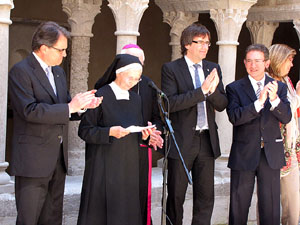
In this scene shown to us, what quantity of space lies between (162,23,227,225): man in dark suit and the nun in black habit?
528 millimetres

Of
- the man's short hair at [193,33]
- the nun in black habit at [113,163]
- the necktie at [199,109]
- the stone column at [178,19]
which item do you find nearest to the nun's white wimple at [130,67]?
the nun in black habit at [113,163]

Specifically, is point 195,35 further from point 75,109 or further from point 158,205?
point 158,205

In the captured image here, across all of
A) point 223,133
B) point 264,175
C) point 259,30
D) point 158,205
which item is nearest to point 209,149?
point 264,175

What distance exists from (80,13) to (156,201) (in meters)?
2.89

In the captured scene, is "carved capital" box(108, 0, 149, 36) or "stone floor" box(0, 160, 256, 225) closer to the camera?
"stone floor" box(0, 160, 256, 225)

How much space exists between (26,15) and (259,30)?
13.9ft

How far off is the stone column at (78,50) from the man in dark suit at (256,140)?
9.62ft

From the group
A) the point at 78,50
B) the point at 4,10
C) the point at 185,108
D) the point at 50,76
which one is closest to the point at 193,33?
the point at 185,108

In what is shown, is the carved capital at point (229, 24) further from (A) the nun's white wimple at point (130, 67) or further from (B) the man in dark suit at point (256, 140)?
(A) the nun's white wimple at point (130, 67)

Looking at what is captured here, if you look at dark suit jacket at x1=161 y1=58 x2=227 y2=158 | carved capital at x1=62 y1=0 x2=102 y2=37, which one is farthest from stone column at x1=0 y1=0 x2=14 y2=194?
carved capital at x1=62 y1=0 x2=102 y2=37

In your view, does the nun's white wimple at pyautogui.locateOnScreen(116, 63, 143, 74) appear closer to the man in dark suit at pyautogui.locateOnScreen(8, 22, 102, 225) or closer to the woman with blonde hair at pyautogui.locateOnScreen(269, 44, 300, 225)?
the man in dark suit at pyautogui.locateOnScreen(8, 22, 102, 225)

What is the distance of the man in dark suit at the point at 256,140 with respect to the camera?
16.5 feet

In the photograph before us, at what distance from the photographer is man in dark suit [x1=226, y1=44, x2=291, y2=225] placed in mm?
5027

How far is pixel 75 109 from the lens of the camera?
13.4ft
